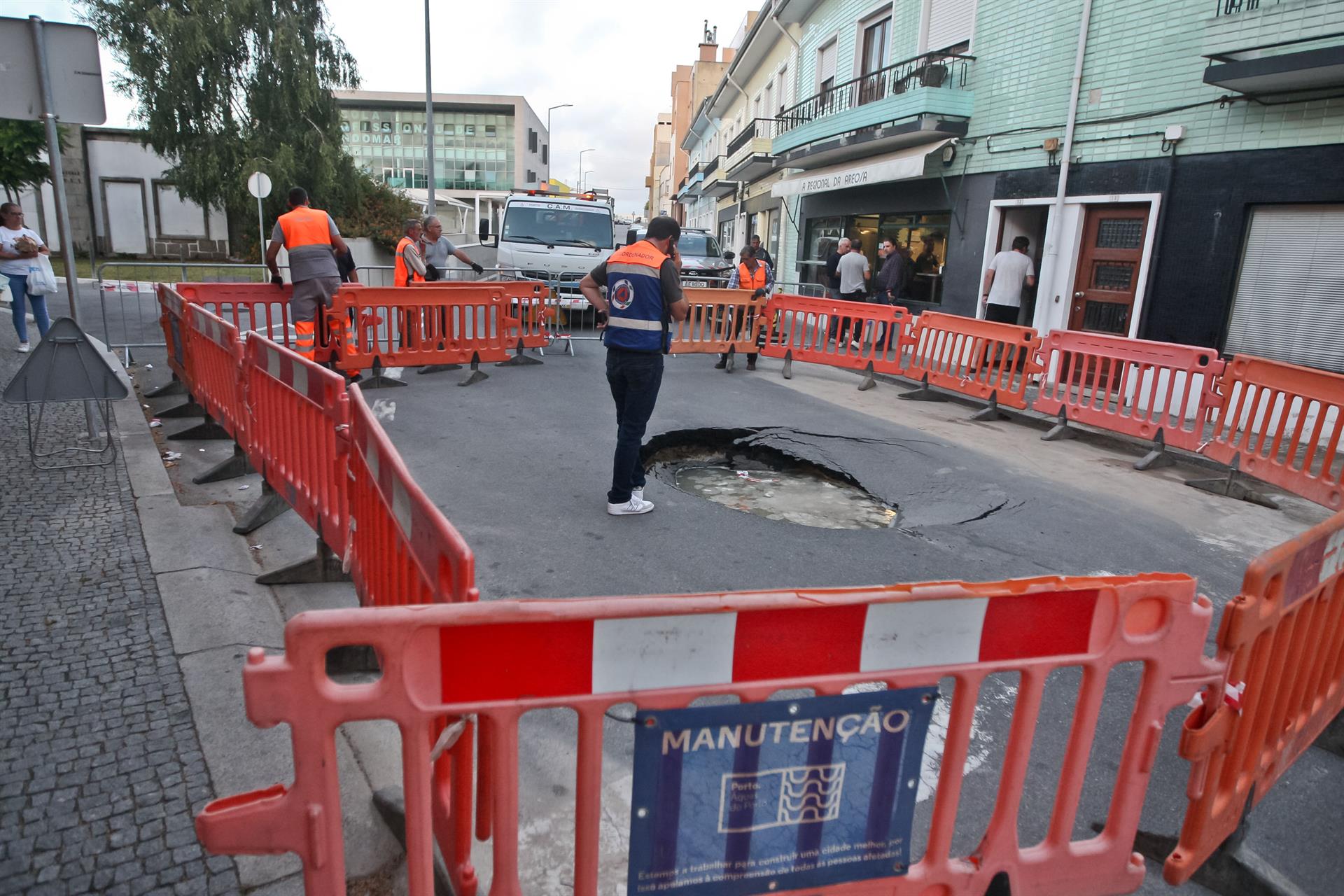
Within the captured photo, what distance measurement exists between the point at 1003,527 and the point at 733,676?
4593 mm

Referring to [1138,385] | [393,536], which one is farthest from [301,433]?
[1138,385]

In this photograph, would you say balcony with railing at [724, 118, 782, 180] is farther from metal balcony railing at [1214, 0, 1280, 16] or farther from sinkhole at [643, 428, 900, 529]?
sinkhole at [643, 428, 900, 529]

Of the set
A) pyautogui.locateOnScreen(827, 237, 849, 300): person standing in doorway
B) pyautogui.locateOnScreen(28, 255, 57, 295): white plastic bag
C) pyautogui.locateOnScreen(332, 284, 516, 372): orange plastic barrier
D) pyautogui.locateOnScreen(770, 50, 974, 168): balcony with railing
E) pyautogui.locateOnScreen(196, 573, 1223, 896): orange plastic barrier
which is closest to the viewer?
pyautogui.locateOnScreen(196, 573, 1223, 896): orange plastic barrier

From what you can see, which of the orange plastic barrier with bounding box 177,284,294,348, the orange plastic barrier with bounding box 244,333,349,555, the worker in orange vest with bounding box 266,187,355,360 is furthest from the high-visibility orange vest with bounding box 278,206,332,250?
the orange plastic barrier with bounding box 244,333,349,555

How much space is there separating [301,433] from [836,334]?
350 inches

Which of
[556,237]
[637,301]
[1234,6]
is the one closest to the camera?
[637,301]

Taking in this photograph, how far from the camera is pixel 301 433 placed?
4.32m

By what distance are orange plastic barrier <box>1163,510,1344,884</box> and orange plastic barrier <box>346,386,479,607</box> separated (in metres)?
1.88

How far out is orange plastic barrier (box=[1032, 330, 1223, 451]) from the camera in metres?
7.69

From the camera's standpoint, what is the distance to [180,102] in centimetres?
2739

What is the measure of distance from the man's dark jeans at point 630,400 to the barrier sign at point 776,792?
3.70m

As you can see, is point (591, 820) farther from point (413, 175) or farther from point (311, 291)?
Result: point (413, 175)

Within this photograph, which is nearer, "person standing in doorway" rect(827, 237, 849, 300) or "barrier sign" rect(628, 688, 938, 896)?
"barrier sign" rect(628, 688, 938, 896)

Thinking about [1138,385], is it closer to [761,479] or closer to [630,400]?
[761,479]
